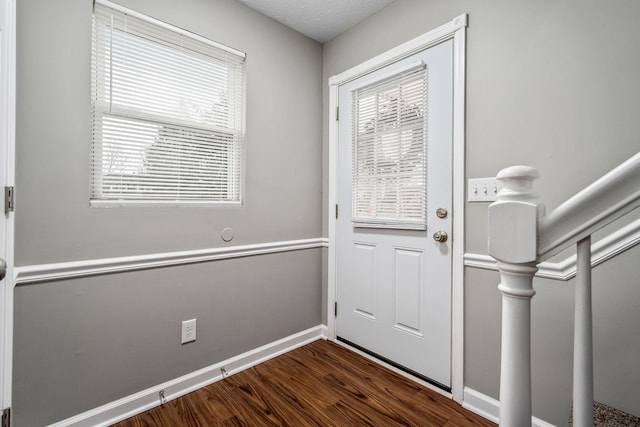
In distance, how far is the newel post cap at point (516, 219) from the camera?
0.55 m

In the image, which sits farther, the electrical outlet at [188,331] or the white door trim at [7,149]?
the electrical outlet at [188,331]

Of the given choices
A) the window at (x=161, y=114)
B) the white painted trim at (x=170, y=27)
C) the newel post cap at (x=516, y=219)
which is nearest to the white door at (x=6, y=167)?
the window at (x=161, y=114)

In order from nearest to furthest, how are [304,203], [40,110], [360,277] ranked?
1. [40,110]
2. [360,277]
3. [304,203]

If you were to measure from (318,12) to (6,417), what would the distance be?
2696 millimetres

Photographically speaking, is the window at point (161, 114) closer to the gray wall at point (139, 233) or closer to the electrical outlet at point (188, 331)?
the gray wall at point (139, 233)

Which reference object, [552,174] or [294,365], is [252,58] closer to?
[552,174]

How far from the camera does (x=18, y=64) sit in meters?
1.28

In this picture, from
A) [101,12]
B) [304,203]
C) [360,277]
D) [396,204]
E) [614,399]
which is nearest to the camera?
[614,399]

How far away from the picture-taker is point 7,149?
1.18 m

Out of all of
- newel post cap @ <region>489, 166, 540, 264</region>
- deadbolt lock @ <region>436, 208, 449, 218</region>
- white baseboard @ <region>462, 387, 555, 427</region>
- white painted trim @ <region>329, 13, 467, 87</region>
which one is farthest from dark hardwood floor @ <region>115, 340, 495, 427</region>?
white painted trim @ <region>329, 13, 467, 87</region>

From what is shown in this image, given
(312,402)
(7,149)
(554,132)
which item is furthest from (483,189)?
(7,149)

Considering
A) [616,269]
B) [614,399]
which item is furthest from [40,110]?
[614,399]

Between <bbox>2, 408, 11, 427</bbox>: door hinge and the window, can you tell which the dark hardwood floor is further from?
the window

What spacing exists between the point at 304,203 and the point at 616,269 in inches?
70.4
